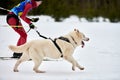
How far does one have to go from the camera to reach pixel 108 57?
189 inches

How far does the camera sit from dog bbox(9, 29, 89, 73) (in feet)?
12.2

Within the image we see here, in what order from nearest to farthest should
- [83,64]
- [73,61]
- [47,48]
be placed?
[47,48] < [73,61] < [83,64]

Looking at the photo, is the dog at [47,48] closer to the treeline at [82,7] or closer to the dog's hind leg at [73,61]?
the dog's hind leg at [73,61]

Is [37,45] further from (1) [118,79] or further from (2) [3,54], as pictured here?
(2) [3,54]

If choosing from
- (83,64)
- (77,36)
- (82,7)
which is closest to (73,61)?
(77,36)

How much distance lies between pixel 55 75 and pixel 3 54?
4.19ft

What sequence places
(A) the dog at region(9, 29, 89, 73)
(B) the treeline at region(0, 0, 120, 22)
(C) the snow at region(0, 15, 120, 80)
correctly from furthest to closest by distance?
(B) the treeline at region(0, 0, 120, 22) < (A) the dog at region(9, 29, 89, 73) < (C) the snow at region(0, 15, 120, 80)

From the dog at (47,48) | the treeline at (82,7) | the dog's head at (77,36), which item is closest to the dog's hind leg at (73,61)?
the dog at (47,48)

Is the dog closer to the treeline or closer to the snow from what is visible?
the snow

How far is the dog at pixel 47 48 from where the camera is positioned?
12.2 feet

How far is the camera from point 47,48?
12.4ft

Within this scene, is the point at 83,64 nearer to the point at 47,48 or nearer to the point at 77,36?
the point at 77,36

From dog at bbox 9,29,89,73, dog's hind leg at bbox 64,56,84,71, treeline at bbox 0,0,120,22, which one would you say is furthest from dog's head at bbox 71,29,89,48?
treeline at bbox 0,0,120,22

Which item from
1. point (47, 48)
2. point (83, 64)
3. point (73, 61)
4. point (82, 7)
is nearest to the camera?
point (47, 48)
